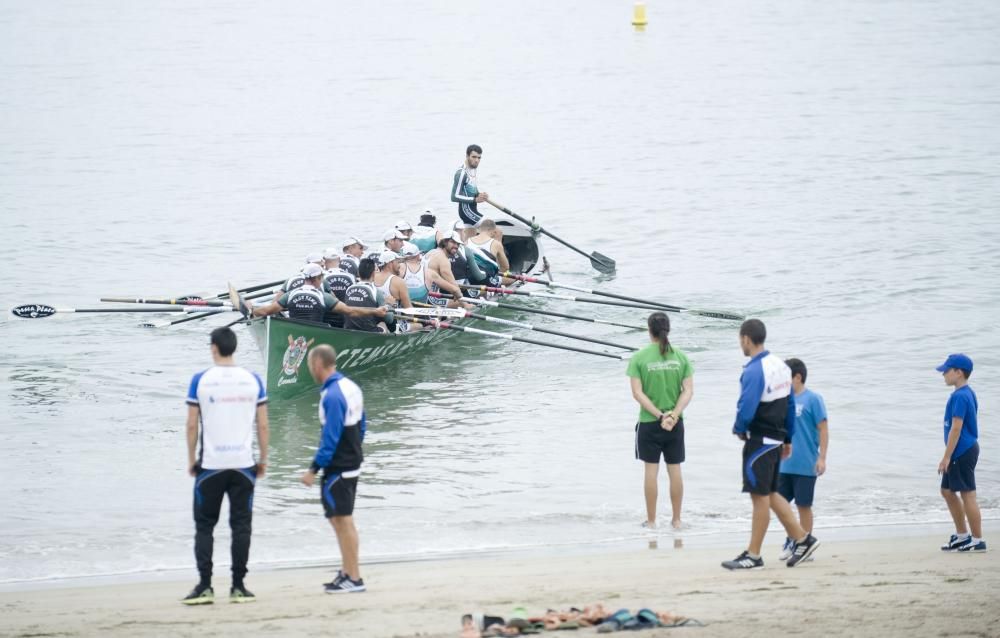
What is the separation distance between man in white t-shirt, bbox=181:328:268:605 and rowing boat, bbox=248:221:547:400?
563 centimetres

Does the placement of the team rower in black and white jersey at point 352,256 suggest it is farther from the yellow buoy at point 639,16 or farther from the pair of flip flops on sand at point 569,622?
the yellow buoy at point 639,16

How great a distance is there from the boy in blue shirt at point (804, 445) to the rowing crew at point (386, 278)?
6.46 metres

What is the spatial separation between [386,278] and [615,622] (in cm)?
906

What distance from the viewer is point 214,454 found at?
7641mm

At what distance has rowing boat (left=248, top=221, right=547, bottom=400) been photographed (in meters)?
13.7

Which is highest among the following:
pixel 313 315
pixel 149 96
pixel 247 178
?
pixel 149 96

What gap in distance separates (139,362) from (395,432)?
205 inches

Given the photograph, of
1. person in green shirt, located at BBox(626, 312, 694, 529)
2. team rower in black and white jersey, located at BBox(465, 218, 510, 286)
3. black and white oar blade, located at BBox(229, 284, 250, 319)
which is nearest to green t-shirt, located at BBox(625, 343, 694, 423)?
person in green shirt, located at BBox(626, 312, 694, 529)

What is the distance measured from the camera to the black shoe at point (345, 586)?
26.1ft

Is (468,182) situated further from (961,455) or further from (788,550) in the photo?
(788,550)

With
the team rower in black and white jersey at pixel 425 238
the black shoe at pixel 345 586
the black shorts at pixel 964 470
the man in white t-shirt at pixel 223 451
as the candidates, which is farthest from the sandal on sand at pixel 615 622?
the team rower in black and white jersey at pixel 425 238

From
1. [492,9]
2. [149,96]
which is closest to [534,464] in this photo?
[149,96]

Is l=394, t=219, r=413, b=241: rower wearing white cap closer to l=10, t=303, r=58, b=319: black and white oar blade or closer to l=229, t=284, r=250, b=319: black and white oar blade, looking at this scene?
l=229, t=284, r=250, b=319: black and white oar blade

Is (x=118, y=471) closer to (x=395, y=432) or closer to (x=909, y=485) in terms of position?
(x=395, y=432)
